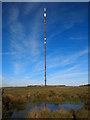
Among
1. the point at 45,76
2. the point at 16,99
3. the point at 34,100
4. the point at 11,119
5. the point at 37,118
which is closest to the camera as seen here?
the point at 37,118

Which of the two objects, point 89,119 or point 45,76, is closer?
point 89,119

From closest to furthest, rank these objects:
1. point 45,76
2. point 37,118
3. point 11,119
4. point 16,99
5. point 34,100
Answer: point 37,118, point 11,119, point 16,99, point 34,100, point 45,76

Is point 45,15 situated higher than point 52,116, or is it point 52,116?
point 45,15

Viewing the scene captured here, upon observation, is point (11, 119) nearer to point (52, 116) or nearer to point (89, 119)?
point (52, 116)

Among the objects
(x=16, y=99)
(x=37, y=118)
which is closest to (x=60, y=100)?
(x=16, y=99)

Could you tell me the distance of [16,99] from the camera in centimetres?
1911

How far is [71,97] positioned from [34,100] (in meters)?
5.11

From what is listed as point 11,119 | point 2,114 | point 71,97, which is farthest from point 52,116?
point 71,97

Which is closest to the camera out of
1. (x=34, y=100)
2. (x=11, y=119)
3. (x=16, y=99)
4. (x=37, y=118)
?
(x=37, y=118)

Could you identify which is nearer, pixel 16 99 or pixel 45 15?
pixel 16 99

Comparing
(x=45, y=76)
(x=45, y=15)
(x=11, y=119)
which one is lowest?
(x=11, y=119)

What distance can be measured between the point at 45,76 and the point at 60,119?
11654mm

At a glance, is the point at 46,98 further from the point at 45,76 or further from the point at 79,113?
the point at 79,113

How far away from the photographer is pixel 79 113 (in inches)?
506
